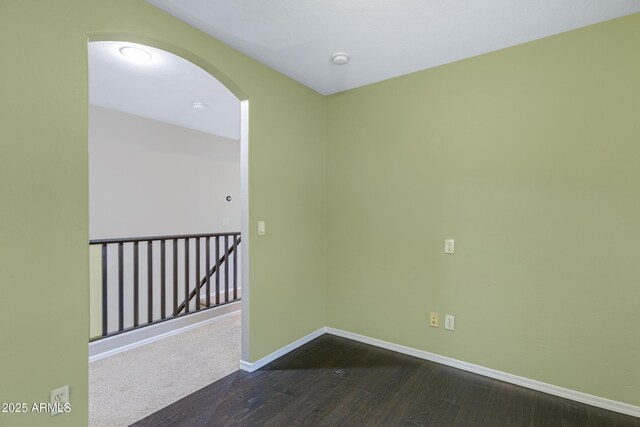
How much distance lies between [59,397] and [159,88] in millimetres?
2704

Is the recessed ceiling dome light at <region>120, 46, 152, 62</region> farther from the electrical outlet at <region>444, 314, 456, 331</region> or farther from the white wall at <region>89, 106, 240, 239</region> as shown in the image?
the electrical outlet at <region>444, 314, 456, 331</region>

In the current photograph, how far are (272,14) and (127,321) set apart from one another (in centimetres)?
418

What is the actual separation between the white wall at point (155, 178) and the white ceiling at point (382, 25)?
251cm

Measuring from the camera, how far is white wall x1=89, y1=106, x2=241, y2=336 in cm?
375

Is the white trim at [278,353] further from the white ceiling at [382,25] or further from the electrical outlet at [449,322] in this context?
the white ceiling at [382,25]

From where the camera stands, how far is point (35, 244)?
1.44 m

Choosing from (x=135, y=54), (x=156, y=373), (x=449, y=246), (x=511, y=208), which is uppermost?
(x=135, y=54)

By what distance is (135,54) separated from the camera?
94.1 inches

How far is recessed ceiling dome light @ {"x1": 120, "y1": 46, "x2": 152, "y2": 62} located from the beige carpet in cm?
248

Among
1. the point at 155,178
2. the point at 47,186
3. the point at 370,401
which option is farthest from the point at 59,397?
A: the point at 155,178

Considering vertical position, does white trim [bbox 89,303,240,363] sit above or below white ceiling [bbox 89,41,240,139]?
below

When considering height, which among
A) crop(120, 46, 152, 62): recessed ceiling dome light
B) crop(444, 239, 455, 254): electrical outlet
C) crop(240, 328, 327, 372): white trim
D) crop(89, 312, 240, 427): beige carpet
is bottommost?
crop(89, 312, 240, 427): beige carpet

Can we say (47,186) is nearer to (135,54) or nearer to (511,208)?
(135,54)

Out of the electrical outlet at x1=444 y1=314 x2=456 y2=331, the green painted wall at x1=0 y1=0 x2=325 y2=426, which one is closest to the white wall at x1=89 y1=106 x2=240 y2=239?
the green painted wall at x1=0 y1=0 x2=325 y2=426
